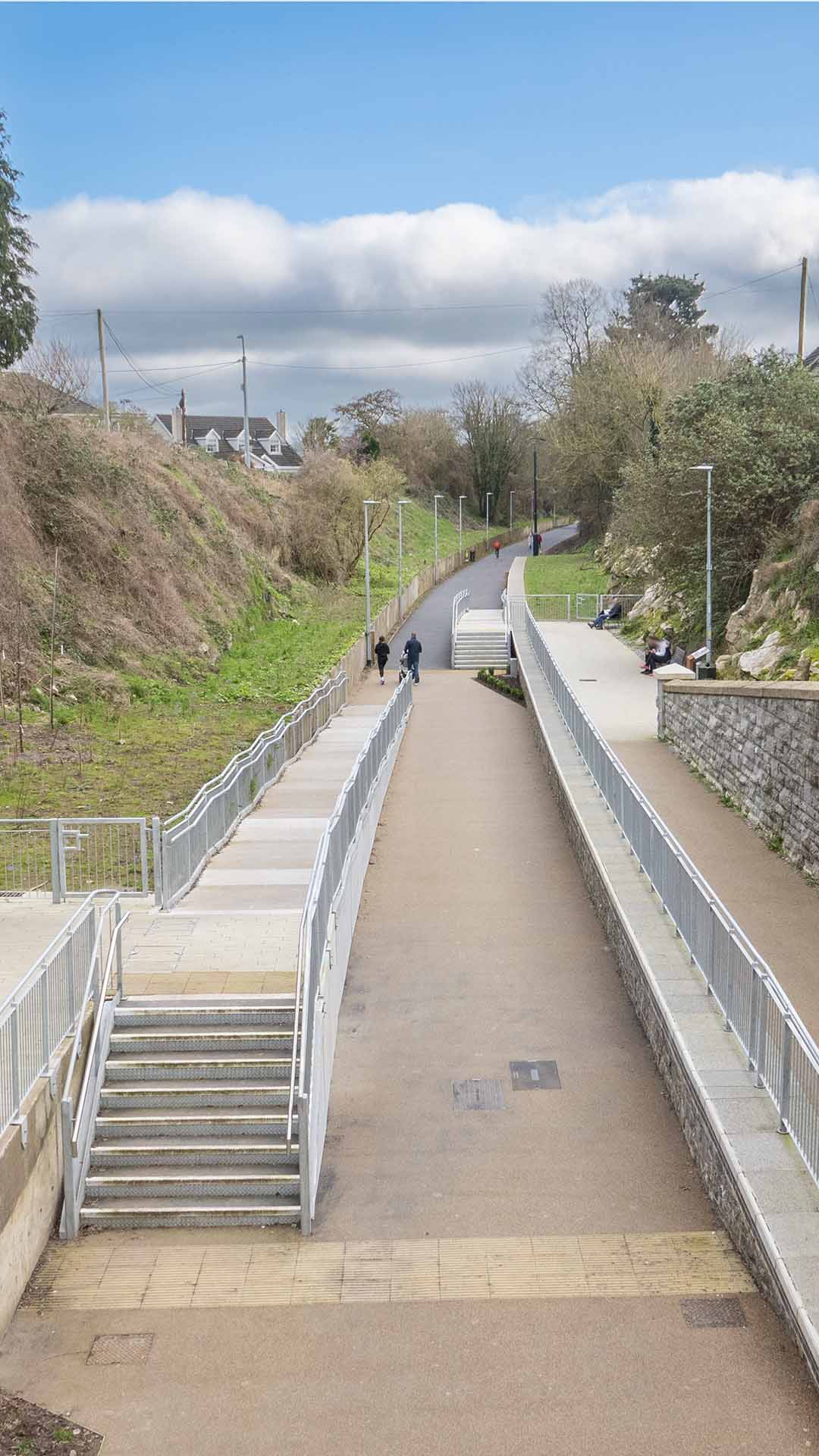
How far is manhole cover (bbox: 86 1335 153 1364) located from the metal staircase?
1474 mm

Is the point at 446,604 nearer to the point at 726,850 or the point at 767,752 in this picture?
the point at 767,752

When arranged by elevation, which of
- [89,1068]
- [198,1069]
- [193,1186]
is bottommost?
[193,1186]

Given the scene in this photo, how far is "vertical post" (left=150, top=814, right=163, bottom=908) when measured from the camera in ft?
44.0

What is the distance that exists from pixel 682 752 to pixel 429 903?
7.99 m

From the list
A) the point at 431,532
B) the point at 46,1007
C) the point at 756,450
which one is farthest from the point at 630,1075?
the point at 431,532

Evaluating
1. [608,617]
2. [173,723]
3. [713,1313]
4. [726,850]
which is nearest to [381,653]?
[608,617]

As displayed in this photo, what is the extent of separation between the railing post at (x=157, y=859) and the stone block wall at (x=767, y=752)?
7347 millimetres

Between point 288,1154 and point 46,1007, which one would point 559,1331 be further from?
point 46,1007

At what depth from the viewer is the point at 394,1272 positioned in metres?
7.92

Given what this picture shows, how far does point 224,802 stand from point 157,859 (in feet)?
12.1

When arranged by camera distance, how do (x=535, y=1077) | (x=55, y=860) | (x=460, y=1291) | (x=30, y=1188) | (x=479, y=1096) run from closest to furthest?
1. (x=460, y=1291)
2. (x=30, y=1188)
3. (x=479, y=1096)
4. (x=535, y=1077)
5. (x=55, y=860)

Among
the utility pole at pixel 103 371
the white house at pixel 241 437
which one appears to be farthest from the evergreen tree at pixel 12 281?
the white house at pixel 241 437

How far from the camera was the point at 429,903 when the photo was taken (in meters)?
15.4

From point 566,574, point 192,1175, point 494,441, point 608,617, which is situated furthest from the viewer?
point 494,441
